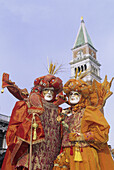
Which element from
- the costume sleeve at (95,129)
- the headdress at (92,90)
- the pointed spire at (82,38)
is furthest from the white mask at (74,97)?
the pointed spire at (82,38)

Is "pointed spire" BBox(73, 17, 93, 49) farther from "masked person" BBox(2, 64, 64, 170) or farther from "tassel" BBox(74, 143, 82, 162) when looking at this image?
"tassel" BBox(74, 143, 82, 162)

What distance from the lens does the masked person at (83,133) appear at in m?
4.18

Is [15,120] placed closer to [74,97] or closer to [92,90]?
[74,97]

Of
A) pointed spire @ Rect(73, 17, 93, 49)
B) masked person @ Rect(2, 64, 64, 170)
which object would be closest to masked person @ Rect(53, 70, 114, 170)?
masked person @ Rect(2, 64, 64, 170)

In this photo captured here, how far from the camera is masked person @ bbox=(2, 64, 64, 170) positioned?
13.2ft

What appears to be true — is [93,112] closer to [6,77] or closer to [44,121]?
[44,121]

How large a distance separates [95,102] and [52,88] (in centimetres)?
127

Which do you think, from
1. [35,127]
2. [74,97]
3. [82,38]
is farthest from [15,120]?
[82,38]

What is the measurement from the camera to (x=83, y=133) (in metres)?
4.36

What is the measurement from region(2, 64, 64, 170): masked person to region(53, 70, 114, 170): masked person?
0.88ft

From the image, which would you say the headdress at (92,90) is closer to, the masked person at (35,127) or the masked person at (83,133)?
the masked person at (83,133)

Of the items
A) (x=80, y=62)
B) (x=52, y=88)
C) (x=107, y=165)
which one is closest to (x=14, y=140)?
(x=52, y=88)

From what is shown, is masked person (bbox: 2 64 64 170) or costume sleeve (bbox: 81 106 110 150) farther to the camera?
costume sleeve (bbox: 81 106 110 150)

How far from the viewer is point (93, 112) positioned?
461 centimetres
